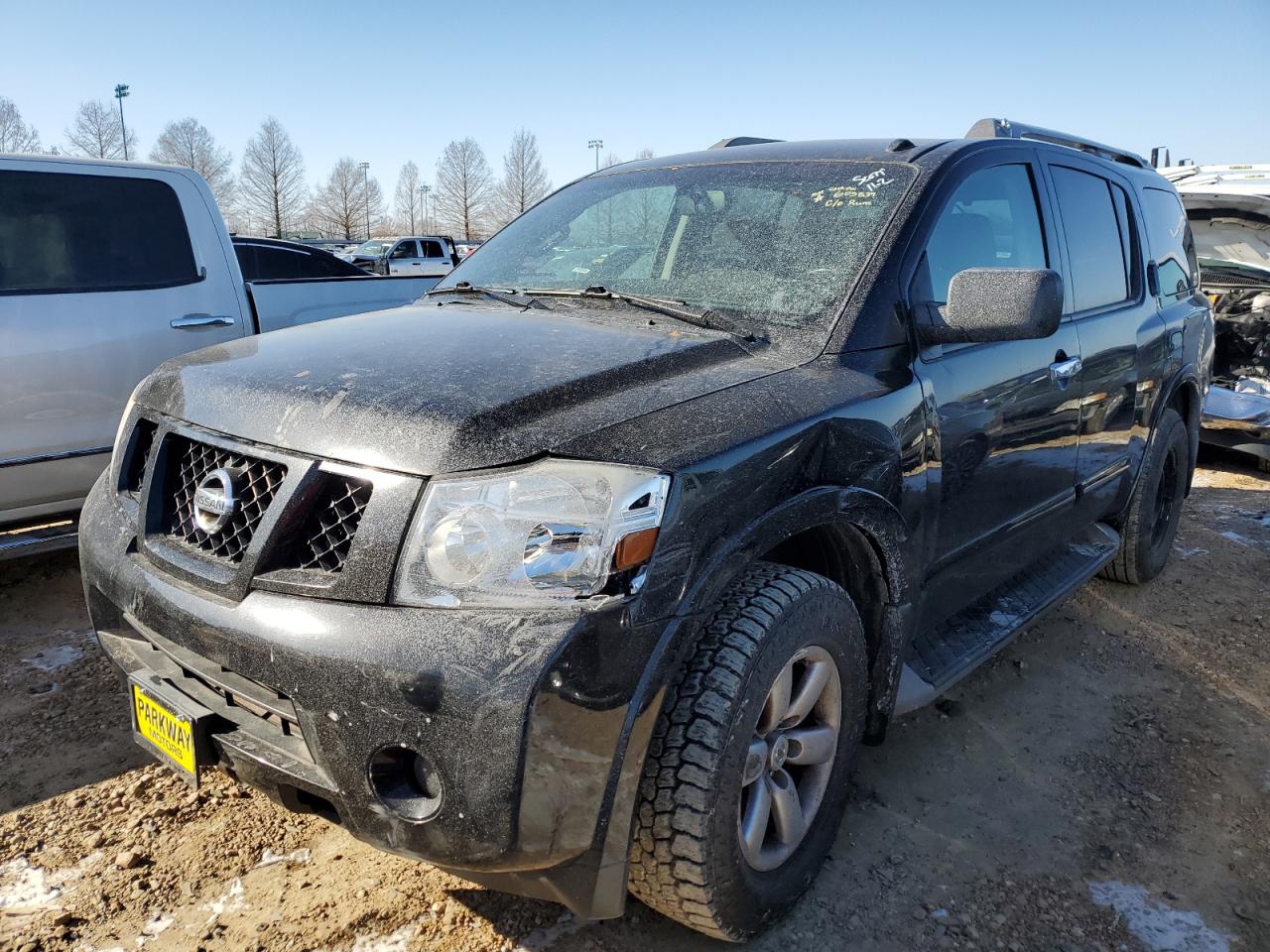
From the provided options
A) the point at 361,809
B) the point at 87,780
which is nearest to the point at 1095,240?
the point at 361,809

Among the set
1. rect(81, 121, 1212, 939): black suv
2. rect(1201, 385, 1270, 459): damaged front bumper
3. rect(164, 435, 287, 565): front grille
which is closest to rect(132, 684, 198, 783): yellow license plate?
rect(81, 121, 1212, 939): black suv

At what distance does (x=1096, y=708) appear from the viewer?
3.62m

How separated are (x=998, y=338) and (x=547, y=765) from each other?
67.0 inches

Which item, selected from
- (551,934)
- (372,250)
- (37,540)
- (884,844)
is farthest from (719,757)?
(372,250)

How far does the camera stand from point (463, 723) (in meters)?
1.68

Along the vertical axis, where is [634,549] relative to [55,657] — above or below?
above

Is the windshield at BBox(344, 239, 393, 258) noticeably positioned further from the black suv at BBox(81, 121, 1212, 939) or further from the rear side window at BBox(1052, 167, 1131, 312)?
the black suv at BBox(81, 121, 1212, 939)

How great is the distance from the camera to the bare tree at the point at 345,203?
64688mm

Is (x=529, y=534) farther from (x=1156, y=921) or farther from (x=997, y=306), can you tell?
(x=1156, y=921)

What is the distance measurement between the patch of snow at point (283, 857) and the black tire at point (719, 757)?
1019 millimetres

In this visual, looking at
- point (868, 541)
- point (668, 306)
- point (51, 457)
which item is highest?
point (668, 306)

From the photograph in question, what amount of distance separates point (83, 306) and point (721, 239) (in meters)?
2.93

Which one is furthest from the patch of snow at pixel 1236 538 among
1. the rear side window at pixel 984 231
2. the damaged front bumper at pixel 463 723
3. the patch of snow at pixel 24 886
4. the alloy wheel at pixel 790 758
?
the patch of snow at pixel 24 886

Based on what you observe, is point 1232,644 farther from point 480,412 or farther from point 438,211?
point 438,211
